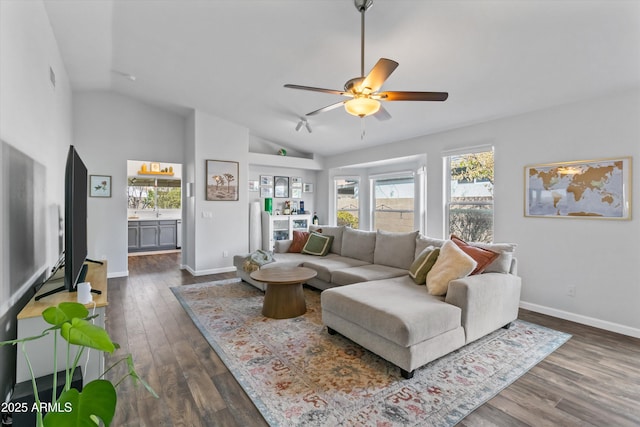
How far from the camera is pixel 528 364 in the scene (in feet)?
8.00

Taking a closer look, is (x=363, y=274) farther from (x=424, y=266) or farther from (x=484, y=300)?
(x=484, y=300)

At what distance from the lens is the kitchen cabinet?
6.52 metres

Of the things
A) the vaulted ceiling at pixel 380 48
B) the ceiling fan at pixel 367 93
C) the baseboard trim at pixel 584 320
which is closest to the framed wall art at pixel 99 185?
the vaulted ceiling at pixel 380 48

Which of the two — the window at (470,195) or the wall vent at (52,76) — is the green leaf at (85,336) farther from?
the window at (470,195)

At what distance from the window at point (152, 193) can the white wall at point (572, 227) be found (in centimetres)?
785

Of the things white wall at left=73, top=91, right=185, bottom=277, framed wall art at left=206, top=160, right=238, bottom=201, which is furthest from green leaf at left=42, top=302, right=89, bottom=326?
white wall at left=73, top=91, right=185, bottom=277

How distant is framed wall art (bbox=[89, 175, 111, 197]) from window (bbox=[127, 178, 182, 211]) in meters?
3.27

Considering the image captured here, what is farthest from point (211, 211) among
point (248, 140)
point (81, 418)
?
point (81, 418)

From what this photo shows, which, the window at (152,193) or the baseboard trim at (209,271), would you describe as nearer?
the baseboard trim at (209,271)

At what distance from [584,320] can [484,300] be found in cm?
153

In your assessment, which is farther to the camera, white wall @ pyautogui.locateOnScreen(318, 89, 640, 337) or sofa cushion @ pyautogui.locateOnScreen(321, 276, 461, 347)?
white wall @ pyautogui.locateOnScreen(318, 89, 640, 337)

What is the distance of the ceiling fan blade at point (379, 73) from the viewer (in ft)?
6.64

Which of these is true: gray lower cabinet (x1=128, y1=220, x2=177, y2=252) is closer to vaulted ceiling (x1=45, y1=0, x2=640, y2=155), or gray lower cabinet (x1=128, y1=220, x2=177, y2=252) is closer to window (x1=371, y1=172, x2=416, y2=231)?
vaulted ceiling (x1=45, y1=0, x2=640, y2=155)

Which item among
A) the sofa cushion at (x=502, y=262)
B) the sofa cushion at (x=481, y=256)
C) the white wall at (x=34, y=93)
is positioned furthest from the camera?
the sofa cushion at (x=502, y=262)
